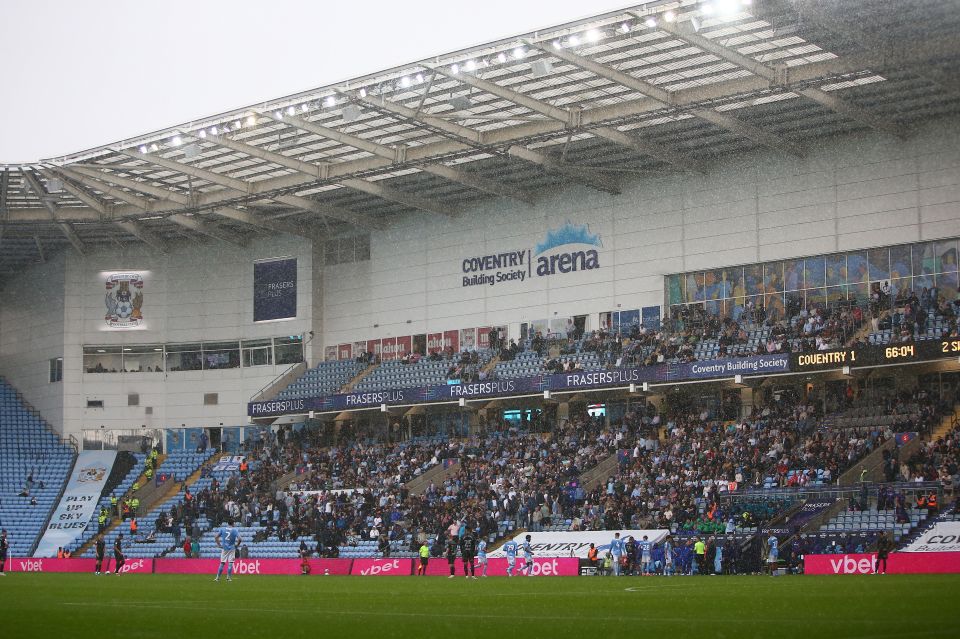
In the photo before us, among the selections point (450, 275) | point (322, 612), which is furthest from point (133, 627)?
point (450, 275)

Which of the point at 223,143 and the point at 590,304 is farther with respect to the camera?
the point at 590,304

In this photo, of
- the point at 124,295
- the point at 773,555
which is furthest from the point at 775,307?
the point at 124,295

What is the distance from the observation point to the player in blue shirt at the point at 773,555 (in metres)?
35.9

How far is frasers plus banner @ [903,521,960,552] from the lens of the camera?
108ft

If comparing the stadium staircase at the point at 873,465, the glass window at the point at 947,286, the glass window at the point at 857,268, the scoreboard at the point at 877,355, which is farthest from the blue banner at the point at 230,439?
the glass window at the point at 947,286

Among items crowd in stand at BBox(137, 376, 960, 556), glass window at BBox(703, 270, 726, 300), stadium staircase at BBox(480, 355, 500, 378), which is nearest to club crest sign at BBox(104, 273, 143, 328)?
crowd in stand at BBox(137, 376, 960, 556)

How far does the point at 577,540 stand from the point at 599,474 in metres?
6.06

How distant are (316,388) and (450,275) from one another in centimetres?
887

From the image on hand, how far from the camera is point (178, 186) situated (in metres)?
56.6

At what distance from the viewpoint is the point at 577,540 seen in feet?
135

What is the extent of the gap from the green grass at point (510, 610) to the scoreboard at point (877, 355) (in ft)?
42.5

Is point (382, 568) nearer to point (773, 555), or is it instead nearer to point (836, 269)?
point (773, 555)

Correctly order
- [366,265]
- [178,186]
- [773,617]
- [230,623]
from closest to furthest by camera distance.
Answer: [773,617] < [230,623] < [178,186] < [366,265]

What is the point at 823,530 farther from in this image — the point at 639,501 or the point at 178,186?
the point at 178,186
